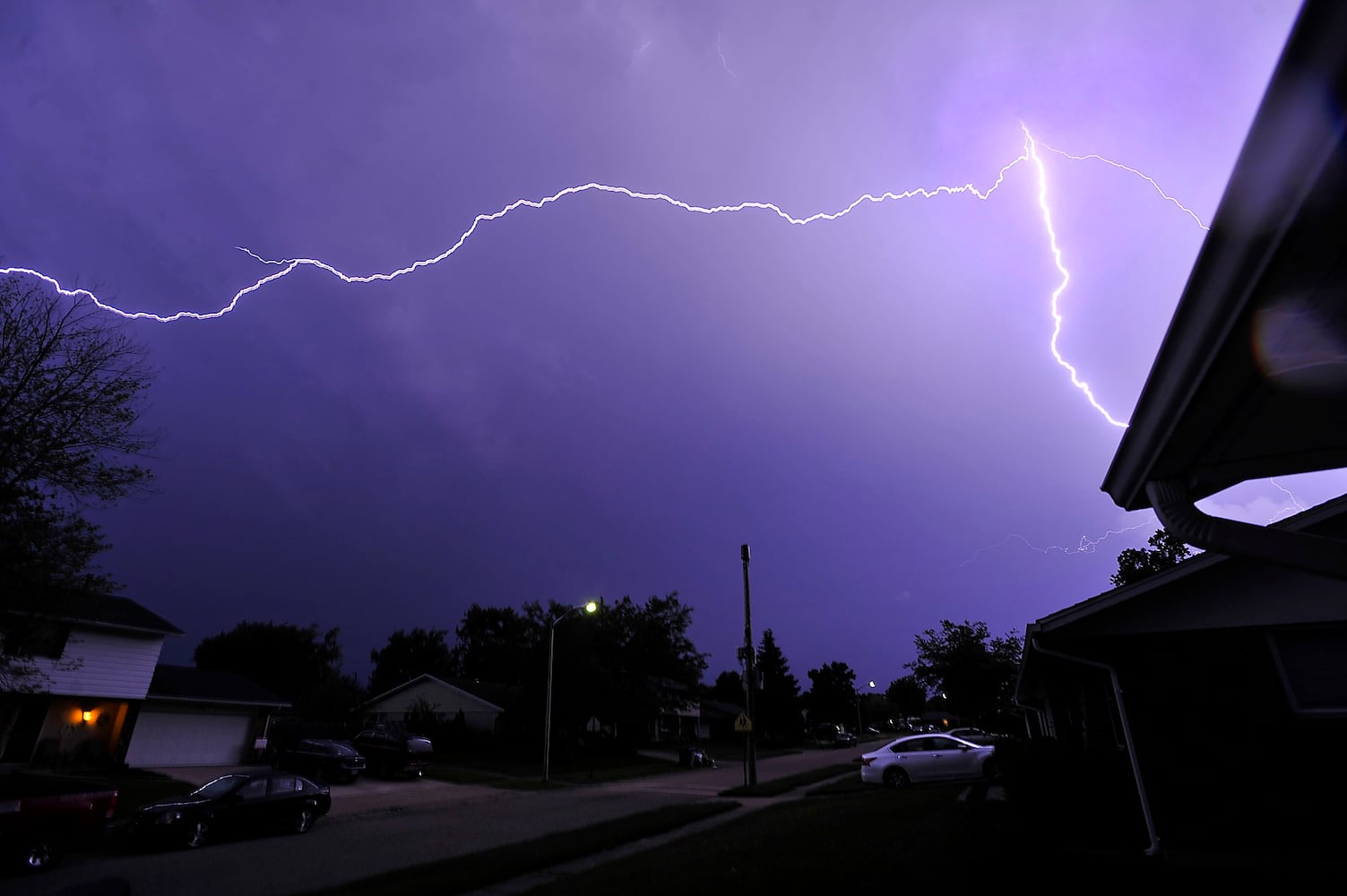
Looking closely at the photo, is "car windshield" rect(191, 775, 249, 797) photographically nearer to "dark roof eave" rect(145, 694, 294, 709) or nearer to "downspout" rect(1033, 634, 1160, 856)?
"downspout" rect(1033, 634, 1160, 856)

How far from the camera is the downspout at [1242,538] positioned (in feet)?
10.0

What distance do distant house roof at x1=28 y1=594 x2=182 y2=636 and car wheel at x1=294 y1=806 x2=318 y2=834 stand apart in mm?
13603

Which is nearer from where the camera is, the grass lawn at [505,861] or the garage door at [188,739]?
the grass lawn at [505,861]

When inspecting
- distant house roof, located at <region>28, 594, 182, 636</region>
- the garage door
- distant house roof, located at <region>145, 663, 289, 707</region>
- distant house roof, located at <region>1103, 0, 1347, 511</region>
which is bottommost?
the garage door

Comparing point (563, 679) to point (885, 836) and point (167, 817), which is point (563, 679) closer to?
point (167, 817)

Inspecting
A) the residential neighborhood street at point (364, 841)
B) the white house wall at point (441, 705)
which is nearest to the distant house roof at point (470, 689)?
the white house wall at point (441, 705)

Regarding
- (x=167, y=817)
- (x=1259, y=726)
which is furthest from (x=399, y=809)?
(x=1259, y=726)

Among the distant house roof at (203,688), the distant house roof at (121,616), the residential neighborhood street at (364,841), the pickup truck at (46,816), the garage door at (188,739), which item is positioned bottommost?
the residential neighborhood street at (364,841)

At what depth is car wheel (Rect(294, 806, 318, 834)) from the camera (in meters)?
15.4

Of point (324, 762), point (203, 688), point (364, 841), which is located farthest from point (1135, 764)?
point (203, 688)

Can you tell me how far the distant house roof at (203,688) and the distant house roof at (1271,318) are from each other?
34.9m

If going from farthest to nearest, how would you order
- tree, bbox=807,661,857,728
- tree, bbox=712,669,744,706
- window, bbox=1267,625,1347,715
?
tree, bbox=712,669,744,706 < tree, bbox=807,661,857,728 < window, bbox=1267,625,1347,715

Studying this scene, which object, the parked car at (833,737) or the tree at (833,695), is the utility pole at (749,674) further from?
the tree at (833,695)

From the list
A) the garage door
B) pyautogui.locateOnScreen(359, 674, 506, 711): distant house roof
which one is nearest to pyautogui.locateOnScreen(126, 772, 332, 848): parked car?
the garage door
